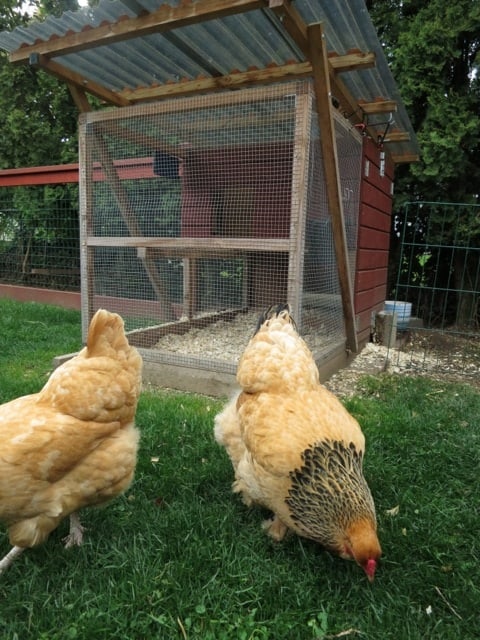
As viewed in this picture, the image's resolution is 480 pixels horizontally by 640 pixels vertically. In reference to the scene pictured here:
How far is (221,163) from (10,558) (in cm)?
322

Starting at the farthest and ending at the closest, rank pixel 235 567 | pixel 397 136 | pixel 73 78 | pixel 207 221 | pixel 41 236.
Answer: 1. pixel 41 236
2. pixel 397 136
3. pixel 207 221
4. pixel 73 78
5. pixel 235 567

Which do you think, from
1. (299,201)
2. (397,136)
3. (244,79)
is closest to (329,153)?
(299,201)

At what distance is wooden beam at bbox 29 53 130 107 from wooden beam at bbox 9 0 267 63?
2.6 inches

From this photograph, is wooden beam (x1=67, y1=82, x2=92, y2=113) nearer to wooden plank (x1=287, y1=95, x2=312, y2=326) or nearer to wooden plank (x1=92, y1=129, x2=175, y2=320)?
wooden plank (x1=92, y1=129, x2=175, y2=320)

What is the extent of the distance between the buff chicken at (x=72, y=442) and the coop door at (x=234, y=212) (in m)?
2.48

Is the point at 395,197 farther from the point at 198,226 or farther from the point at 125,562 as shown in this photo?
the point at 125,562

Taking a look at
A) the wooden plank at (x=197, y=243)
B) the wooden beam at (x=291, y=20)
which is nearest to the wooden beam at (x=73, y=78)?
the wooden plank at (x=197, y=243)

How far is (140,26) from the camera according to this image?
260 centimetres

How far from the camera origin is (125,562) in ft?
5.24

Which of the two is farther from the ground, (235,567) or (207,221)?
(207,221)

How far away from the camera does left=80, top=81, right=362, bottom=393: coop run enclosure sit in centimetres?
318

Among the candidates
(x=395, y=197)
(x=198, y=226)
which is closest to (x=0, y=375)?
(x=198, y=226)

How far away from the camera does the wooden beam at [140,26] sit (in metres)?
2.36

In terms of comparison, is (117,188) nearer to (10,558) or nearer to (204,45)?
(204,45)
